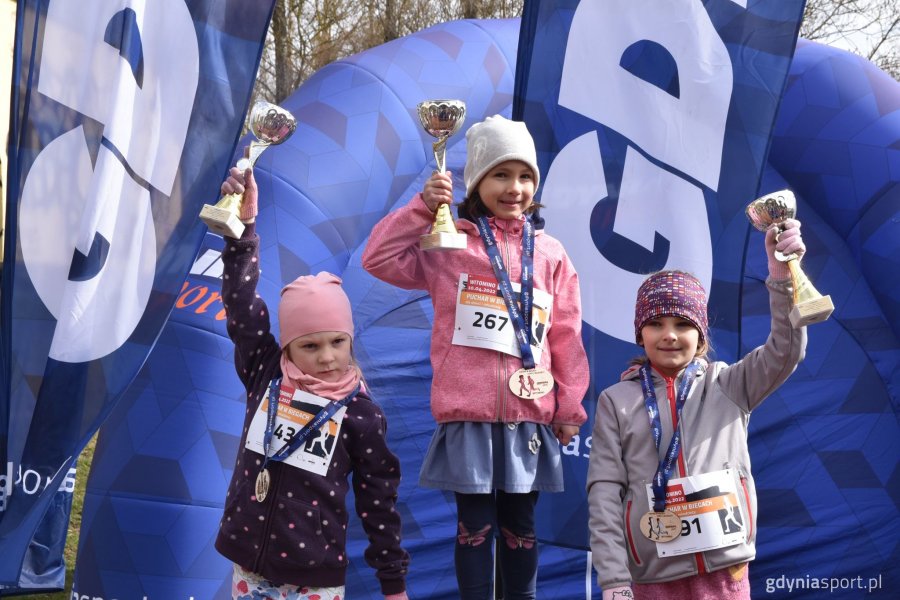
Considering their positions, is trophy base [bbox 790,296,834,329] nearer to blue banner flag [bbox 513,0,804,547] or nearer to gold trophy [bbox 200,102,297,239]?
blue banner flag [bbox 513,0,804,547]

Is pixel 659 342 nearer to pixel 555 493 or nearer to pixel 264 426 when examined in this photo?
pixel 555 493

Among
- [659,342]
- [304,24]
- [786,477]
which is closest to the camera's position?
[659,342]

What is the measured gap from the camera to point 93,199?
2.62 meters

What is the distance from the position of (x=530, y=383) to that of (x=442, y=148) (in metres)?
0.57

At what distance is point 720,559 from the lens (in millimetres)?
2422

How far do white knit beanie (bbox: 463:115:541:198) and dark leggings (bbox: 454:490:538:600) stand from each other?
2.41ft

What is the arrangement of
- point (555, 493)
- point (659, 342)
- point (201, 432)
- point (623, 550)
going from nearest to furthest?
point (623, 550) < point (659, 342) < point (555, 493) < point (201, 432)

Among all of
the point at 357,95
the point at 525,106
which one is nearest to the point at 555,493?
the point at 525,106

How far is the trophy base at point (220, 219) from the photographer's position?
240 centimetres

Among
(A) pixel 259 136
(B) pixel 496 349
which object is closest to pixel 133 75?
(A) pixel 259 136

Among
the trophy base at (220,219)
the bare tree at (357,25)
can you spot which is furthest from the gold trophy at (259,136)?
the bare tree at (357,25)

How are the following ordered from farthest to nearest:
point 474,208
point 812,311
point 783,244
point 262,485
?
1. point 474,208
2. point 262,485
3. point 783,244
4. point 812,311

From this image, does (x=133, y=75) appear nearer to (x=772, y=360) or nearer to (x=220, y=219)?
(x=220, y=219)

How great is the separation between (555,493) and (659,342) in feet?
1.80
